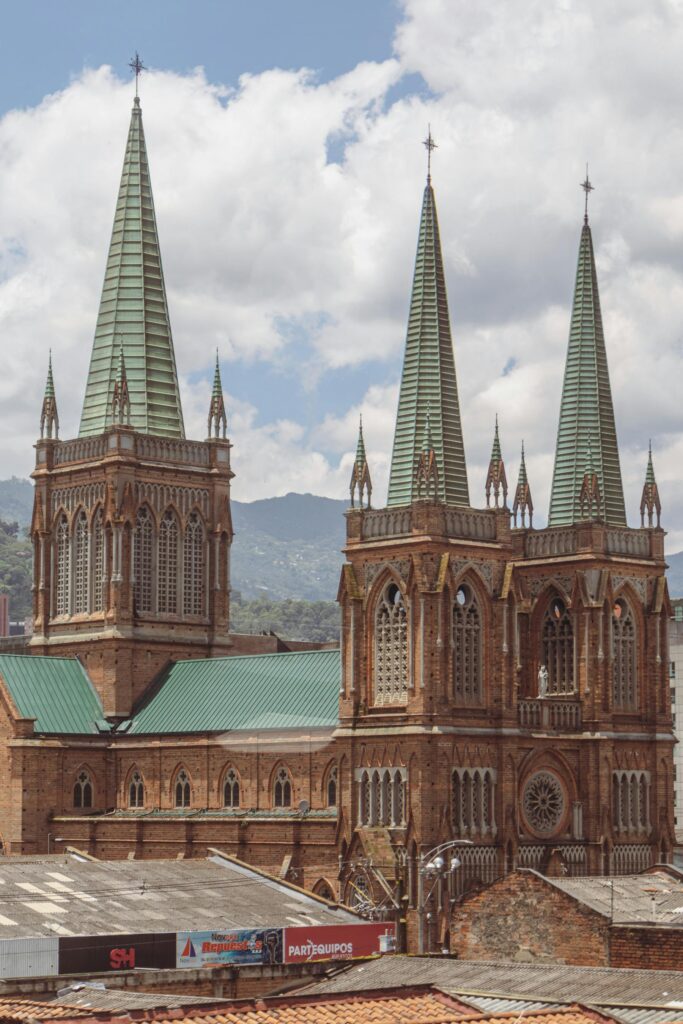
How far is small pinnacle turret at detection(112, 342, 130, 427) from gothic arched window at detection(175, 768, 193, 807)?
22760mm

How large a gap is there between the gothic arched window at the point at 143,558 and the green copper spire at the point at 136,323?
5615mm

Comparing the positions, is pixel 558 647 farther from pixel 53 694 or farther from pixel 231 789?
pixel 53 694

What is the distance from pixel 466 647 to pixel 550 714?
28.1 ft

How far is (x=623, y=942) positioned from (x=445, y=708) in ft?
115

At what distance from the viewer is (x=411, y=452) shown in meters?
114

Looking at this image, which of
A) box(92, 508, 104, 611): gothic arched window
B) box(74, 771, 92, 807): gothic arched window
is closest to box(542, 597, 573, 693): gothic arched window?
box(74, 771, 92, 807): gothic arched window

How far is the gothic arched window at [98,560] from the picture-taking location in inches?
5236

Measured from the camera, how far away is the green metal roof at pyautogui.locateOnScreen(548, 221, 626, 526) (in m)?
124

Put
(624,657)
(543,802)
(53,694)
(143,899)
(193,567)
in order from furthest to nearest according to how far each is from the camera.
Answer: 1. (193,567)
2. (53,694)
3. (624,657)
4. (543,802)
5. (143,899)

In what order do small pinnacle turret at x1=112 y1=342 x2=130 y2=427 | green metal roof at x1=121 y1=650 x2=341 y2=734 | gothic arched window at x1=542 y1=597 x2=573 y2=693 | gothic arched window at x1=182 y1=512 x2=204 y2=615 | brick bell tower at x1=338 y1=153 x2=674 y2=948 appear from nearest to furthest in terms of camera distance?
brick bell tower at x1=338 y1=153 x2=674 y2=948
green metal roof at x1=121 y1=650 x2=341 y2=734
gothic arched window at x1=542 y1=597 x2=573 y2=693
small pinnacle turret at x1=112 y1=342 x2=130 y2=427
gothic arched window at x1=182 y1=512 x2=204 y2=615

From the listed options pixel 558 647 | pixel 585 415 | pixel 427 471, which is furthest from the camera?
pixel 585 415

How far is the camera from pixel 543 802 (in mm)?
115312

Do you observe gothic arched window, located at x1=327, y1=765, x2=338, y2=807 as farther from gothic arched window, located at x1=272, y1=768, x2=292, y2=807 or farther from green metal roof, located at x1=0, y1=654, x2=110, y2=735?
green metal roof, located at x1=0, y1=654, x2=110, y2=735

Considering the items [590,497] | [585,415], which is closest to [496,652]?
[590,497]
